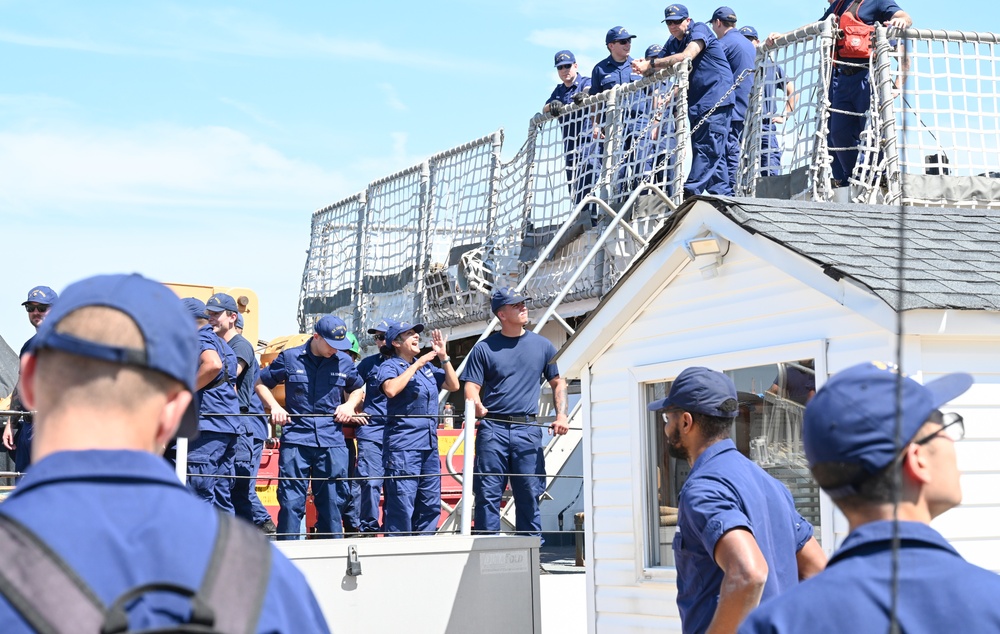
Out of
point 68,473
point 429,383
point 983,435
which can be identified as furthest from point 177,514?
point 429,383

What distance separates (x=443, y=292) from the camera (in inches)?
634

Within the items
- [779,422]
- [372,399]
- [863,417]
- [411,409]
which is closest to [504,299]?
[411,409]

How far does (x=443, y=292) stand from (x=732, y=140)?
5.05 m

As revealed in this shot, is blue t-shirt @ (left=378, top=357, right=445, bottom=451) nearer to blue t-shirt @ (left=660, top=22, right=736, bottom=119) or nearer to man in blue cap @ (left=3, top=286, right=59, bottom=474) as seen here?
man in blue cap @ (left=3, top=286, right=59, bottom=474)

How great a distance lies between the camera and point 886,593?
218cm

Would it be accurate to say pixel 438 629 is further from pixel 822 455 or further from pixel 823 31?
pixel 822 455

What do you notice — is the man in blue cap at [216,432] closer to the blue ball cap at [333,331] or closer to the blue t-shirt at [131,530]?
the blue ball cap at [333,331]

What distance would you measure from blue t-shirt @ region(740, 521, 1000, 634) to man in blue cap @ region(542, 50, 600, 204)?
11441 mm

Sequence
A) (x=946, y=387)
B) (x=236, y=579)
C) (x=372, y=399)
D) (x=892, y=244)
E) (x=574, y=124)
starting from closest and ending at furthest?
(x=236, y=579), (x=946, y=387), (x=892, y=244), (x=372, y=399), (x=574, y=124)

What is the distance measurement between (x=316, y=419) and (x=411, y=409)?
2.74 feet

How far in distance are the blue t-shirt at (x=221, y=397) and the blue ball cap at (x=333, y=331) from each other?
0.67m

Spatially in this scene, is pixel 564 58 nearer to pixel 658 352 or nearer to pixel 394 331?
pixel 394 331

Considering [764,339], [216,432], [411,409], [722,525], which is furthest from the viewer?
[411,409]

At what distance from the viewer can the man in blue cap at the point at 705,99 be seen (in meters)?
11.9
